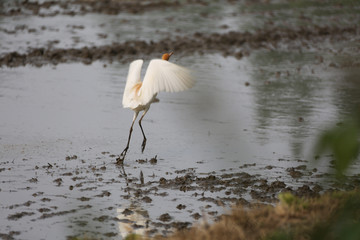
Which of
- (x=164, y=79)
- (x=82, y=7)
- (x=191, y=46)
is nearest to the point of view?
(x=164, y=79)

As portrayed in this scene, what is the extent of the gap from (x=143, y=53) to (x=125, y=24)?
5443 millimetres

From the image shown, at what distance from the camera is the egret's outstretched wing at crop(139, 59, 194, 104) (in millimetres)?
6078

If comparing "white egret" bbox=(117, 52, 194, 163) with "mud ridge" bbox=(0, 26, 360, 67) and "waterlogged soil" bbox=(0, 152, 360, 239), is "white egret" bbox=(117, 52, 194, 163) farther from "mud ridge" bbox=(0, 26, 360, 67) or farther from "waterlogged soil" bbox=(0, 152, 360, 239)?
"mud ridge" bbox=(0, 26, 360, 67)

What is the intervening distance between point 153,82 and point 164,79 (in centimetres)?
22

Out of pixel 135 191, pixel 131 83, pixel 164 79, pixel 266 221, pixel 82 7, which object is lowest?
pixel 135 191

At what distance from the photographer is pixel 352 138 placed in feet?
2.90

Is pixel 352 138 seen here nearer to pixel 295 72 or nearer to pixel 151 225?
pixel 151 225

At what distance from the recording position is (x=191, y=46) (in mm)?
Answer: 16609

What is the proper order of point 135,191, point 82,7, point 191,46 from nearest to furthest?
1. point 135,191
2. point 191,46
3. point 82,7

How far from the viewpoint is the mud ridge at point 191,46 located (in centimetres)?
1467

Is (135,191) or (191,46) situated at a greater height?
(191,46)

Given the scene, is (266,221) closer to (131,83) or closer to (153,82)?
(153,82)

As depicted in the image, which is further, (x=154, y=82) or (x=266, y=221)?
(x=154, y=82)

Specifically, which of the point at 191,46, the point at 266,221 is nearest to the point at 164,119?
the point at 266,221
